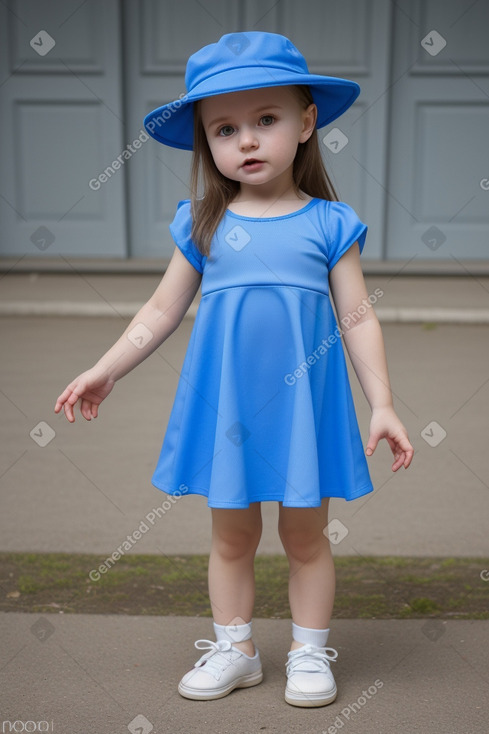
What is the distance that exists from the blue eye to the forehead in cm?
4

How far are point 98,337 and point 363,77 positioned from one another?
249cm

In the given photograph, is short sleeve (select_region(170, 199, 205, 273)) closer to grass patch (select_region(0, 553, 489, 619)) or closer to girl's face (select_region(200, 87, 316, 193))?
girl's face (select_region(200, 87, 316, 193))

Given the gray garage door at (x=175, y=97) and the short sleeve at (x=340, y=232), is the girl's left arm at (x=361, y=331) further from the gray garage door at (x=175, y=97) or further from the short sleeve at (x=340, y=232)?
the gray garage door at (x=175, y=97)

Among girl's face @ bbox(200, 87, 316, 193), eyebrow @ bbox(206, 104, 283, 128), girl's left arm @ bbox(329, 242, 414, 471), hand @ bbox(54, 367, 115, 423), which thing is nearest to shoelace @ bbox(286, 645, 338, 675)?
girl's left arm @ bbox(329, 242, 414, 471)

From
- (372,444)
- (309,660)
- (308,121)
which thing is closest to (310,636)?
(309,660)

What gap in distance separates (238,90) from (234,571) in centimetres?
98

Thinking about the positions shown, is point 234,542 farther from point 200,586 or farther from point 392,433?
point 200,586

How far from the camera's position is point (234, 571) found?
2053 mm

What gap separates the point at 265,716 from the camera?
6.30 ft

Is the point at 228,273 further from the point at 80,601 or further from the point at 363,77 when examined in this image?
the point at 363,77

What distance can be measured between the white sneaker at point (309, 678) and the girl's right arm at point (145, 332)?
662 mm

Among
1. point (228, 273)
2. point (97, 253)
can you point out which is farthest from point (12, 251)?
point (228, 273)

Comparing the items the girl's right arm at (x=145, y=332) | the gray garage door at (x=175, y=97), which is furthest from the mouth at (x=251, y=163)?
the gray garage door at (x=175, y=97)

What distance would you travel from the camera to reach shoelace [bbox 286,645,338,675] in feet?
6.55
